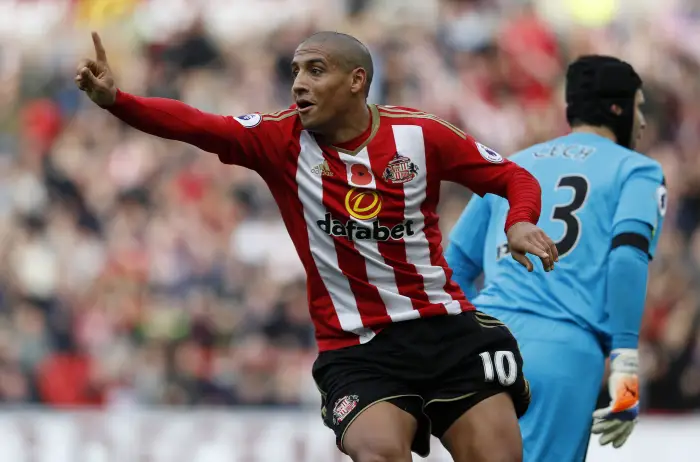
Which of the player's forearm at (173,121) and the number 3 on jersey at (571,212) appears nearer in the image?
the player's forearm at (173,121)

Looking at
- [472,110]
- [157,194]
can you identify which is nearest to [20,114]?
[157,194]

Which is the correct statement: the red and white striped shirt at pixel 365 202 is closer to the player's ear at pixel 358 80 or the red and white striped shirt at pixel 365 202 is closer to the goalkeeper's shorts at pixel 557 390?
the player's ear at pixel 358 80

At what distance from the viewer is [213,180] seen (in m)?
13.0

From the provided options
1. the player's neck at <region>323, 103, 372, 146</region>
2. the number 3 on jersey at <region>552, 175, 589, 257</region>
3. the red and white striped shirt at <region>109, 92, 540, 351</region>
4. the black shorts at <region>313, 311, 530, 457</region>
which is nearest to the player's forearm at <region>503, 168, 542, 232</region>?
the red and white striped shirt at <region>109, 92, 540, 351</region>

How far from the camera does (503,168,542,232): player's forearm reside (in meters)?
4.98

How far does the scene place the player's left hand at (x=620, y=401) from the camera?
590cm

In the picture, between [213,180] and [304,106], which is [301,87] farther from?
[213,180]

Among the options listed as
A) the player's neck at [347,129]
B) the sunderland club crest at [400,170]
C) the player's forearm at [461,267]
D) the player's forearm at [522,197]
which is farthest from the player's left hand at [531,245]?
the player's forearm at [461,267]

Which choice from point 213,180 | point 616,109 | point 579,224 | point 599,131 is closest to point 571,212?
point 579,224

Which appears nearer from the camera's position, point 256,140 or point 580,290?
point 256,140

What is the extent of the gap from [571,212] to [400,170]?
1.13 m

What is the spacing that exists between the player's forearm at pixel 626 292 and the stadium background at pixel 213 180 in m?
4.77

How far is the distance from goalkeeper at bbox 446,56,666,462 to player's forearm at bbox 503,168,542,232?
775 mm

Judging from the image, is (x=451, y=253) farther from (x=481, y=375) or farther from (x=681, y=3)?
(x=681, y=3)
